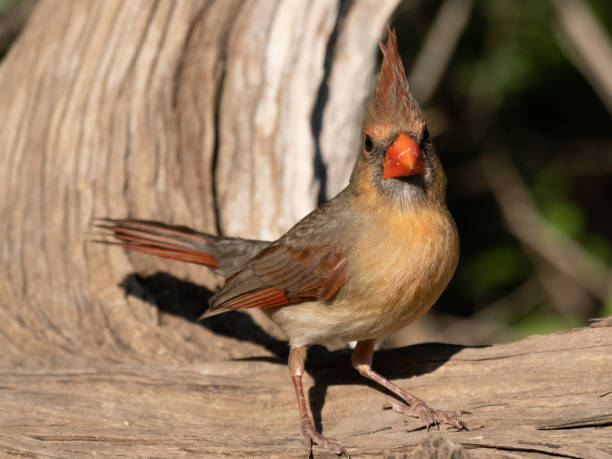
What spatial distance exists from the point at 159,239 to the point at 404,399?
1416mm

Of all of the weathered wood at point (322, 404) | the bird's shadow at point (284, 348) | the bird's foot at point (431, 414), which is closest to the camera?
the weathered wood at point (322, 404)

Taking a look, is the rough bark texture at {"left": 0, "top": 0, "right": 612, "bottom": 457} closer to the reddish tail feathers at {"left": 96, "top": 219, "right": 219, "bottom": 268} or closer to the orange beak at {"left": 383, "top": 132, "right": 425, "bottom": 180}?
the reddish tail feathers at {"left": 96, "top": 219, "right": 219, "bottom": 268}

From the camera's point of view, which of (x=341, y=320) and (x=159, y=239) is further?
(x=159, y=239)

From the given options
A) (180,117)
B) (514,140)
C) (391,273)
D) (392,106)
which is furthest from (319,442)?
(514,140)

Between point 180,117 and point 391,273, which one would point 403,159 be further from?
point 180,117

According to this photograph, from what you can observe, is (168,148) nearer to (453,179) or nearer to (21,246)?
(21,246)

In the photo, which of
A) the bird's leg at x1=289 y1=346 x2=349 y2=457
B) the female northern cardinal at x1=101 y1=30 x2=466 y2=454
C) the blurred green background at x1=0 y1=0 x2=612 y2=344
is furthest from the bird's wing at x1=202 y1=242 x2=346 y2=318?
the blurred green background at x1=0 y1=0 x2=612 y2=344

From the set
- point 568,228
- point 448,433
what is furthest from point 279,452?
point 568,228

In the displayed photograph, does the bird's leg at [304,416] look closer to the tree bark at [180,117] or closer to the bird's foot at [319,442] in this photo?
the bird's foot at [319,442]

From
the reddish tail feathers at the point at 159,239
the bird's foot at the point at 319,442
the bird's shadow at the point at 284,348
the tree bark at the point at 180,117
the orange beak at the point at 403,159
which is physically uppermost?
the tree bark at the point at 180,117

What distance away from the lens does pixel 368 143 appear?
3.20 meters

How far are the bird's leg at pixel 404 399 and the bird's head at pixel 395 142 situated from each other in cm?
70

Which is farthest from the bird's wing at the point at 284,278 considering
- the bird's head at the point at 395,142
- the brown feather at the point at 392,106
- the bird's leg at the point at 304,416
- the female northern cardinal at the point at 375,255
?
the brown feather at the point at 392,106

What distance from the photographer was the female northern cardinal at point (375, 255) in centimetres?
305
